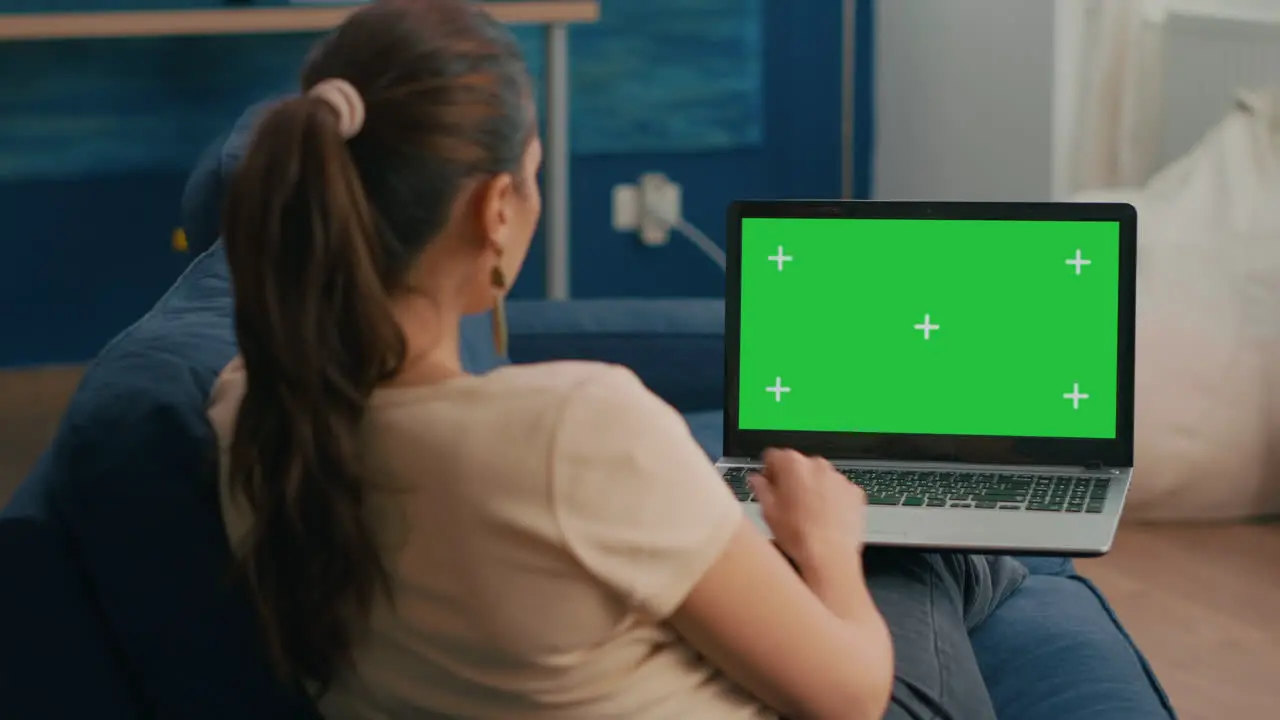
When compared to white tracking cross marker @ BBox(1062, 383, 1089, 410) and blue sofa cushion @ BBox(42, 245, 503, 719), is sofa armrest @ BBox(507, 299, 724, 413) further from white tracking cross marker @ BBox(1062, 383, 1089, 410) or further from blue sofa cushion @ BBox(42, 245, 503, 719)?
blue sofa cushion @ BBox(42, 245, 503, 719)

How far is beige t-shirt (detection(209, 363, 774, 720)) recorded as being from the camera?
959mm

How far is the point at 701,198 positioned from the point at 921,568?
2485 mm

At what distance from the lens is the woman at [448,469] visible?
0.97 m

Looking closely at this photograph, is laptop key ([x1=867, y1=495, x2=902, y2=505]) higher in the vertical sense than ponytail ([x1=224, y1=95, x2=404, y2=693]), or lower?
lower

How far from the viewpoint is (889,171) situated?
3893 mm

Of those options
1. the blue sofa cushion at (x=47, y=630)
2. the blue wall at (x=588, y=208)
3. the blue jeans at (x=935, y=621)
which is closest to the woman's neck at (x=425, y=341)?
the blue sofa cushion at (x=47, y=630)

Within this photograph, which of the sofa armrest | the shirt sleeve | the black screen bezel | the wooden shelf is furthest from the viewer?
the wooden shelf

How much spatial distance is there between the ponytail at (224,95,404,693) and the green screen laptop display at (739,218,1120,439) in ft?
2.26

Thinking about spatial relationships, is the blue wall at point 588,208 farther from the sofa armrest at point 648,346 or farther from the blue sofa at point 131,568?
the blue sofa at point 131,568

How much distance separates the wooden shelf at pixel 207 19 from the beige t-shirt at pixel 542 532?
1.99 meters

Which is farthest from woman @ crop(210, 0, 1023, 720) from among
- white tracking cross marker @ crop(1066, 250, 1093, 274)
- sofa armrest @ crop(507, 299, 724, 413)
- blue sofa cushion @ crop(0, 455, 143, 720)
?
sofa armrest @ crop(507, 299, 724, 413)

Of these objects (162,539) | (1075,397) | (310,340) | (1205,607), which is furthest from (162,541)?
(1205,607)

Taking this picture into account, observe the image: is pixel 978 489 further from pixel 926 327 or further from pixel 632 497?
pixel 632 497

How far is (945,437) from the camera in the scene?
161 cm
